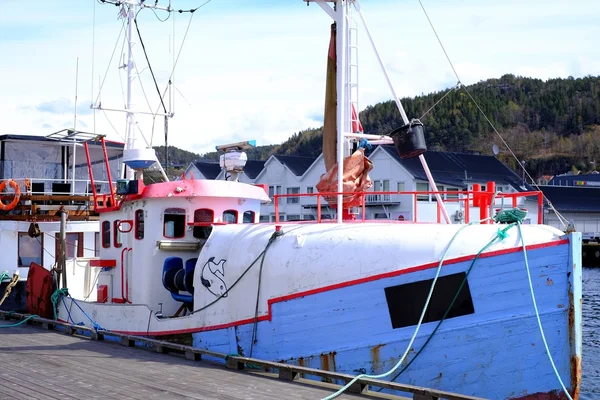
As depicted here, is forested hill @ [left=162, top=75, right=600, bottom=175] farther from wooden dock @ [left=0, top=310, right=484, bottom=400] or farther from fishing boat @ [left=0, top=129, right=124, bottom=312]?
wooden dock @ [left=0, top=310, right=484, bottom=400]

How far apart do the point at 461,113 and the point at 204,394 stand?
11046 cm

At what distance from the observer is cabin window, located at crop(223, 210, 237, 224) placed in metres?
14.2

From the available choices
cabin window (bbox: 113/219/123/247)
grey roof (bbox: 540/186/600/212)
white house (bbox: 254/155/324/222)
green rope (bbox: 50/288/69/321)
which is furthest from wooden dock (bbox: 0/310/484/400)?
grey roof (bbox: 540/186/600/212)

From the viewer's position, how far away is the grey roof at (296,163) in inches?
2504

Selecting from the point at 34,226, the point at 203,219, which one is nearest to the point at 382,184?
the point at 34,226

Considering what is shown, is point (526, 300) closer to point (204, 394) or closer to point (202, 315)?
point (204, 394)

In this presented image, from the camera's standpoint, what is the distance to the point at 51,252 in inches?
814

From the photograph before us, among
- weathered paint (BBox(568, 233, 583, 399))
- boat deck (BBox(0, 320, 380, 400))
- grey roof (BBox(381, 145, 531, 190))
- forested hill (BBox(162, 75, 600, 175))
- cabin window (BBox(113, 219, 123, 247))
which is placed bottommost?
boat deck (BBox(0, 320, 380, 400))

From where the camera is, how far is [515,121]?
429ft

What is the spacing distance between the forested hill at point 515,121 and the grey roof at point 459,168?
38011 mm

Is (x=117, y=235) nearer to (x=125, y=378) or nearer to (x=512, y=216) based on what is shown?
(x=125, y=378)

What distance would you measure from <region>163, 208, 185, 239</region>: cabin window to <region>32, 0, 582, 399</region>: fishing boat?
4 cm

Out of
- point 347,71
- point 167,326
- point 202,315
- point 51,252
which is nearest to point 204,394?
point 202,315

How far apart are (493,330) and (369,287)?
1.71 meters
